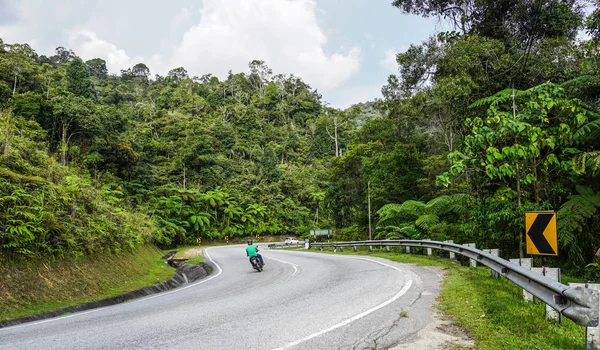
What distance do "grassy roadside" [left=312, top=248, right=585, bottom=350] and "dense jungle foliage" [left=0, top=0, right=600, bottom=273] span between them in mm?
2516

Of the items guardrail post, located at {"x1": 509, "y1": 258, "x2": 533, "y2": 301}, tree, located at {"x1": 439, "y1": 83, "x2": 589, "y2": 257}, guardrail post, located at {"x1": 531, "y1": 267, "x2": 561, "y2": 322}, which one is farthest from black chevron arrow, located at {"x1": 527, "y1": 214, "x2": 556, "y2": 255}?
tree, located at {"x1": 439, "y1": 83, "x2": 589, "y2": 257}

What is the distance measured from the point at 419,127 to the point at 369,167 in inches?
237

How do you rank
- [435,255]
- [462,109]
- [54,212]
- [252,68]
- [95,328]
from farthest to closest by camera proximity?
[252,68] < [435,255] < [462,109] < [54,212] < [95,328]

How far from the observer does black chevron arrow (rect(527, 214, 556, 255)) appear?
5535mm

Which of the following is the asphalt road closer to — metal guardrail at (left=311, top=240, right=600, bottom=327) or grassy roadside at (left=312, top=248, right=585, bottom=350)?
grassy roadside at (left=312, top=248, right=585, bottom=350)

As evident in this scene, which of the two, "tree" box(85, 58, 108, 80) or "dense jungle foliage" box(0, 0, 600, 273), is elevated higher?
"tree" box(85, 58, 108, 80)

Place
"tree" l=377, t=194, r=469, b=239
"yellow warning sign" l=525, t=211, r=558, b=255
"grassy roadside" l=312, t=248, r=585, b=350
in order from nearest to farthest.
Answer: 1. "grassy roadside" l=312, t=248, r=585, b=350
2. "yellow warning sign" l=525, t=211, r=558, b=255
3. "tree" l=377, t=194, r=469, b=239

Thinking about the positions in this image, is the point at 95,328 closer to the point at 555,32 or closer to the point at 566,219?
the point at 566,219

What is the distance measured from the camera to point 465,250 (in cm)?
1055

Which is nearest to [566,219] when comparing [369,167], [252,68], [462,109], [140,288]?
[462,109]

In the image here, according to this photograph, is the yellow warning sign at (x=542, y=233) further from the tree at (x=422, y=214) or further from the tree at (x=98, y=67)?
the tree at (x=98, y=67)

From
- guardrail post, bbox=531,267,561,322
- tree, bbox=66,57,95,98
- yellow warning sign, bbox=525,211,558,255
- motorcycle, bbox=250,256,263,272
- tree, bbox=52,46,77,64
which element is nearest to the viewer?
guardrail post, bbox=531,267,561,322

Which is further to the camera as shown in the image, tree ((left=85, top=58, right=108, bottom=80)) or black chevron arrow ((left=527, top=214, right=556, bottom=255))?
tree ((left=85, top=58, right=108, bottom=80))

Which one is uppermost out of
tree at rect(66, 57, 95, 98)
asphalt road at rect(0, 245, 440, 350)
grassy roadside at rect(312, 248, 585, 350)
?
tree at rect(66, 57, 95, 98)
